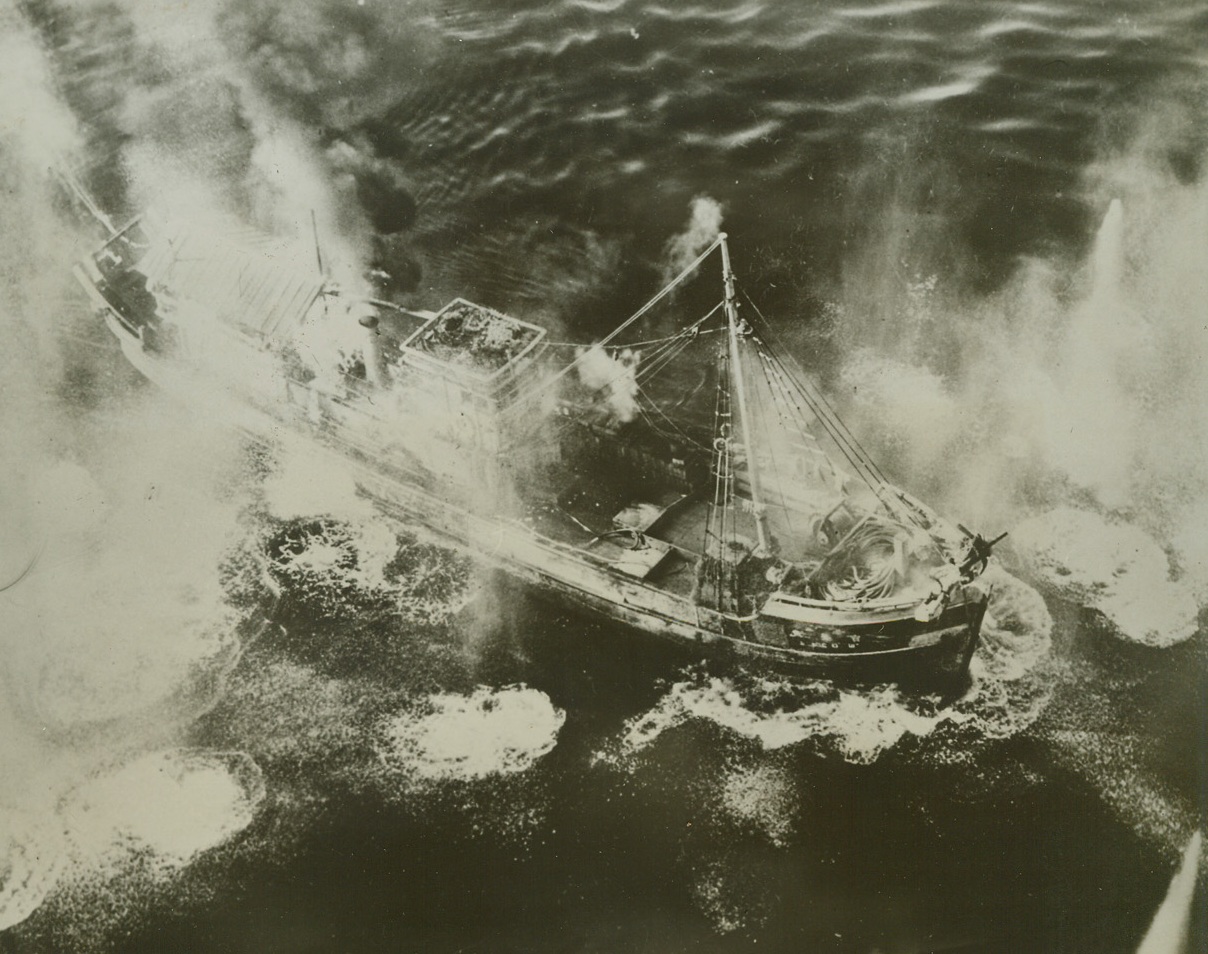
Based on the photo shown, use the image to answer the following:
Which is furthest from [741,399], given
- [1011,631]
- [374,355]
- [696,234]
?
[374,355]

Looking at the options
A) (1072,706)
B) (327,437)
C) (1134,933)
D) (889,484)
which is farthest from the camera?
(327,437)

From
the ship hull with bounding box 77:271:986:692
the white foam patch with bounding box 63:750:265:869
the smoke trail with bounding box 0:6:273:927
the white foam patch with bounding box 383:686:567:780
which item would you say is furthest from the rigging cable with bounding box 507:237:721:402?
the white foam patch with bounding box 63:750:265:869

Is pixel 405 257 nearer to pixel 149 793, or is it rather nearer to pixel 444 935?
pixel 149 793

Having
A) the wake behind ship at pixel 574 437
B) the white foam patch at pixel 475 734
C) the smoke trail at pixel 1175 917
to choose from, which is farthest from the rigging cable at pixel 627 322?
the smoke trail at pixel 1175 917

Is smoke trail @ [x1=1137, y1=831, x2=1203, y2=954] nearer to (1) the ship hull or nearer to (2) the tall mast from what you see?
(1) the ship hull

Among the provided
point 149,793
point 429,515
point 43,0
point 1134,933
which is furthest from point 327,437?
point 1134,933

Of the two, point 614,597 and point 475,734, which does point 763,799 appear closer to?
Result: point 614,597

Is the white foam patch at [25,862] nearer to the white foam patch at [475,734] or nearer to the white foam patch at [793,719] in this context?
the white foam patch at [475,734]
